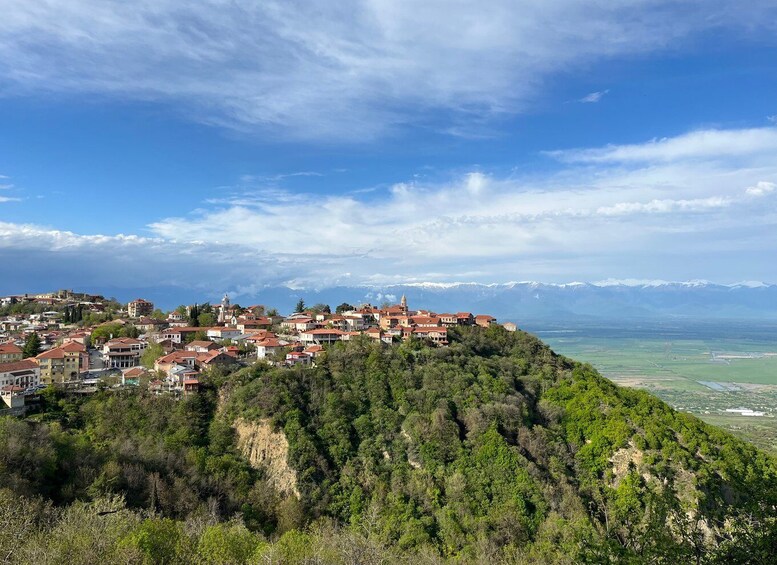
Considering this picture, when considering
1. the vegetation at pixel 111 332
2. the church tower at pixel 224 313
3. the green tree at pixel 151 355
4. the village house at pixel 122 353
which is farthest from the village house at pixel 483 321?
the vegetation at pixel 111 332

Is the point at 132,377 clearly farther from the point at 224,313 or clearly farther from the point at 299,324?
the point at 224,313

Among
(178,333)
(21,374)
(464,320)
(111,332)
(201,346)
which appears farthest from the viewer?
(464,320)

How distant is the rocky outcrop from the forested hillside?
115 mm

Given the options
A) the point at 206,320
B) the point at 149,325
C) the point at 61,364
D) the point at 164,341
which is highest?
the point at 206,320

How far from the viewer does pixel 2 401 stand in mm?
35156

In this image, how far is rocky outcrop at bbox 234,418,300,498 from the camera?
32.6 m

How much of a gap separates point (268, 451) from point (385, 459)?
8249 millimetres

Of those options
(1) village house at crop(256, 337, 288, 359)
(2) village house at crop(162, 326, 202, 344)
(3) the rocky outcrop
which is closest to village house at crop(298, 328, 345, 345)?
→ (1) village house at crop(256, 337, 288, 359)

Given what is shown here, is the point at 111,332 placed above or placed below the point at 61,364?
above

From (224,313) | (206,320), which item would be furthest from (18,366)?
(224,313)

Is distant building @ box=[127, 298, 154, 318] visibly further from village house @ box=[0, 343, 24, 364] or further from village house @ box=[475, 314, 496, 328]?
village house @ box=[475, 314, 496, 328]

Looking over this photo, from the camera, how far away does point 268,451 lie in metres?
34.5

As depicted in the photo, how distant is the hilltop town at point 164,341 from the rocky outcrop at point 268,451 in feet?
22.4

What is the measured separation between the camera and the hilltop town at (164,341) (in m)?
39.4
